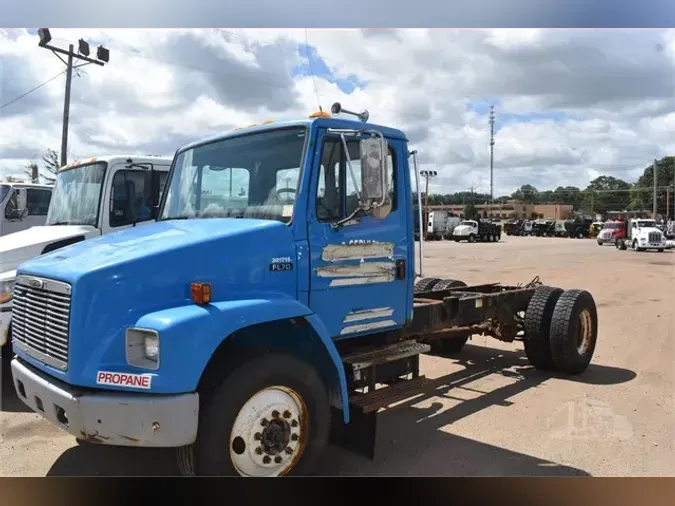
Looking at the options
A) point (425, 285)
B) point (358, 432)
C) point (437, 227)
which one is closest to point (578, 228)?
point (437, 227)

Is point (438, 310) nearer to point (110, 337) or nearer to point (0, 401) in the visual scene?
point (110, 337)

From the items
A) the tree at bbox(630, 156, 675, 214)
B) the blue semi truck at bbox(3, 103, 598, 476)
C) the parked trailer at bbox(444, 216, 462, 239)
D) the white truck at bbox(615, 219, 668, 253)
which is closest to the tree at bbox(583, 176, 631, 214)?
the tree at bbox(630, 156, 675, 214)

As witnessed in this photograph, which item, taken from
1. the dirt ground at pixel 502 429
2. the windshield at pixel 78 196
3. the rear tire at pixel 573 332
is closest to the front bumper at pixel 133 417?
the dirt ground at pixel 502 429

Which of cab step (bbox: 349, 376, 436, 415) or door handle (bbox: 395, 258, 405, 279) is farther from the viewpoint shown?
door handle (bbox: 395, 258, 405, 279)

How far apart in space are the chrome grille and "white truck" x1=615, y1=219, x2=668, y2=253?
3789cm

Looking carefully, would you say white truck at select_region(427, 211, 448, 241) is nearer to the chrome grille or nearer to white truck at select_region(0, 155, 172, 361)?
white truck at select_region(0, 155, 172, 361)

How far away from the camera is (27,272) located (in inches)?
157

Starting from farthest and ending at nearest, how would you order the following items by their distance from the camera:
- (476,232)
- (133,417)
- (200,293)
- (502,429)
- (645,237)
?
1. (476,232)
2. (645,237)
3. (502,429)
4. (200,293)
5. (133,417)

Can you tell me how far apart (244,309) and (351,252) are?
3.58ft

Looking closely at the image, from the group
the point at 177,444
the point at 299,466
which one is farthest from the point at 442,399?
the point at 177,444

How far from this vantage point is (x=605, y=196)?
253 feet

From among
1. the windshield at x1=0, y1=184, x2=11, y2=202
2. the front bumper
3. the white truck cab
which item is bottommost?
the front bumper

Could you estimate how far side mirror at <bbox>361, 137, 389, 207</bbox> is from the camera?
3.84 m

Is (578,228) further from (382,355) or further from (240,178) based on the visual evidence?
(240,178)
